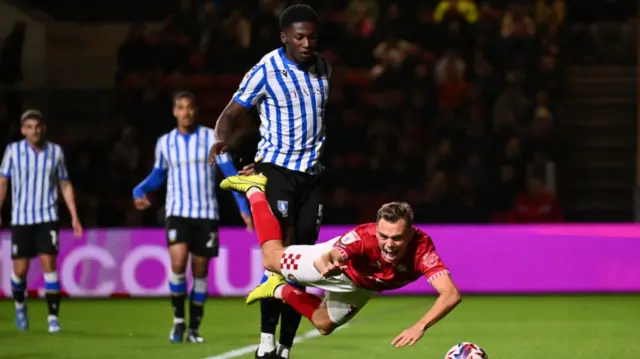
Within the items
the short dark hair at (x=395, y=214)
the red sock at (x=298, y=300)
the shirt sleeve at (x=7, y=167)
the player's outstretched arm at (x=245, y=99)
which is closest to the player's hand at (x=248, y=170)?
the player's outstretched arm at (x=245, y=99)

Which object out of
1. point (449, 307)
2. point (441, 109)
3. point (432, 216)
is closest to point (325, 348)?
point (449, 307)

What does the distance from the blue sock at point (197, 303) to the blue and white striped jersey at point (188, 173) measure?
1.74 feet

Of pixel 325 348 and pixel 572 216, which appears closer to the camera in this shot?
pixel 325 348

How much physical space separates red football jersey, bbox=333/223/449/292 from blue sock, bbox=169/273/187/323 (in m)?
3.24

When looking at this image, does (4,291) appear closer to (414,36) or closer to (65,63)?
(65,63)

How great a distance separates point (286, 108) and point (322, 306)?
118 cm

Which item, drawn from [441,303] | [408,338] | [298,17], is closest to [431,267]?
[441,303]

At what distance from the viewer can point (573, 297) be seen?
14.2 m

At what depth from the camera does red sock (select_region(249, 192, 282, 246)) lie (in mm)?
7707

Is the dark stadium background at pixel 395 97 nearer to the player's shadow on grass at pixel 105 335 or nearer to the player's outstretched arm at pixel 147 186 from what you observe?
the player's shadow on grass at pixel 105 335

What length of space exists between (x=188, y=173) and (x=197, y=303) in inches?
40.5

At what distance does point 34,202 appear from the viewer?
457 inches

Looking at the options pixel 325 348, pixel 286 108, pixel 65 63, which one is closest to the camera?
pixel 286 108

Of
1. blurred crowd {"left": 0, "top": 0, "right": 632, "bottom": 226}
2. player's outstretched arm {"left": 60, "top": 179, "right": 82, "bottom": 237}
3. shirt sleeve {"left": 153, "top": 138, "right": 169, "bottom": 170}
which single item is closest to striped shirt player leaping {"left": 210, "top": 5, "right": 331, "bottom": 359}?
shirt sleeve {"left": 153, "top": 138, "right": 169, "bottom": 170}
